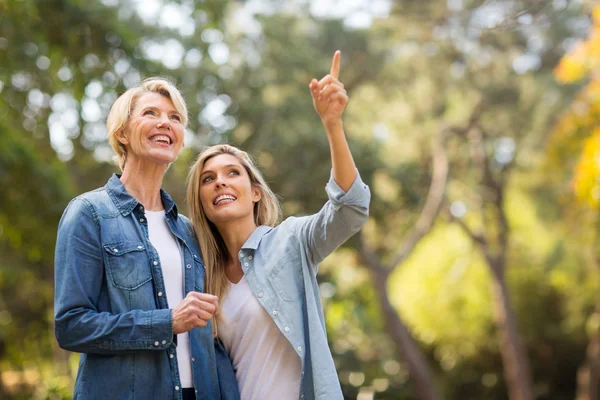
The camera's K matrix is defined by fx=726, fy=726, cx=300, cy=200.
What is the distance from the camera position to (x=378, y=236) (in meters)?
15.7

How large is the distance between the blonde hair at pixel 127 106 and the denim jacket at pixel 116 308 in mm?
240

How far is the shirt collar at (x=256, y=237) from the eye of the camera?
9.09 ft

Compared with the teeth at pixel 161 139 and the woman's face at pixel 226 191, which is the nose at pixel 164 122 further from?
the woman's face at pixel 226 191

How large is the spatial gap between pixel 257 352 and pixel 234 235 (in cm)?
49

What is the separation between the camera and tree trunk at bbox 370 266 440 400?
14.3 m

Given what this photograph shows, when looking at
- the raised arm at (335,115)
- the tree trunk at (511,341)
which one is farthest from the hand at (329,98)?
the tree trunk at (511,341)

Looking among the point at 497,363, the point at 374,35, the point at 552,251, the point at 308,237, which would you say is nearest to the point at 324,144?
the point at 374,35

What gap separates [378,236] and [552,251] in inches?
177

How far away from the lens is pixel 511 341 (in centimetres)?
1584

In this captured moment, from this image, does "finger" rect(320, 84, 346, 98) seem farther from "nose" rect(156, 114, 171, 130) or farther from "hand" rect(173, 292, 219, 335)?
"hand" rect(173, 292, 219, 335)

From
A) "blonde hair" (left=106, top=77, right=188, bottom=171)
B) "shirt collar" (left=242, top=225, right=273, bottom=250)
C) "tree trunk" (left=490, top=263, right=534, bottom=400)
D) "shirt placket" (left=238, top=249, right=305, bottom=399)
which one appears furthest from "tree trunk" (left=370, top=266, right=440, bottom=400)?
"blonde hair" (left=106, top=77, right=188, bottom=171)

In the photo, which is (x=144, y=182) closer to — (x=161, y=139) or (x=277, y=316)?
(x=161, y=139)

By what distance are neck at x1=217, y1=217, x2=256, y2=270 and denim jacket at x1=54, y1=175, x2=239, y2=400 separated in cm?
42

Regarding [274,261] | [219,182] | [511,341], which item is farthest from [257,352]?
[511,341]
